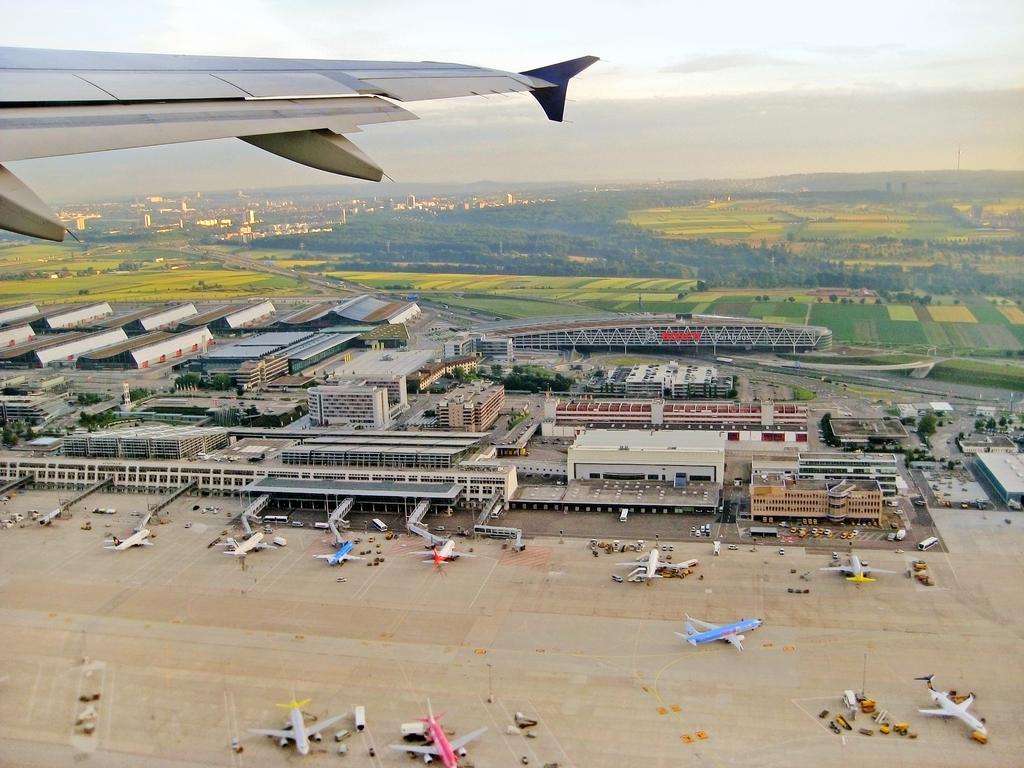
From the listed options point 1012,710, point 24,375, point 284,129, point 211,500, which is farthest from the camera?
point 24,375

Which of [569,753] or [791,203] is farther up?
[791,203]

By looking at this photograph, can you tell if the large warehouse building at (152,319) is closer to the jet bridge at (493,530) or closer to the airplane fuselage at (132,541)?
the airplane fuselage at (132,541)

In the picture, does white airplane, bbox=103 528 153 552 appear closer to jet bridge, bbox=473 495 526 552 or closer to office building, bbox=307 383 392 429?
jet bridge, bbox=473 495 526 552

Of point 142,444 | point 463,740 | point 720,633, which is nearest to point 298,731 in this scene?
point 463,740

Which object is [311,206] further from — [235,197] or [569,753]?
[569,753]

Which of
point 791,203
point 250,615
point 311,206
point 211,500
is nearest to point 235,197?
point 311,206

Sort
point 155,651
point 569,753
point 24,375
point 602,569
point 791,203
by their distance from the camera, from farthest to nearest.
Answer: point 791,203, point 24,375, point 602,569, point 155,651, point 569,753

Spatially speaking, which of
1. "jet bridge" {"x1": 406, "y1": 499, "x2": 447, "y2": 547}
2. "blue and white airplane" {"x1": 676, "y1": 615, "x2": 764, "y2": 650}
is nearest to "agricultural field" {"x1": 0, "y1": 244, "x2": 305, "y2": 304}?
"jet bridge" {"x1": 406, "y1": 499, "x2": 447, "y2": 547}
